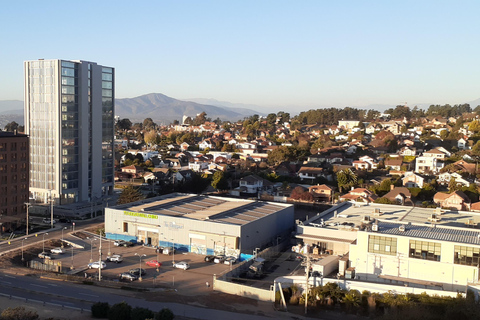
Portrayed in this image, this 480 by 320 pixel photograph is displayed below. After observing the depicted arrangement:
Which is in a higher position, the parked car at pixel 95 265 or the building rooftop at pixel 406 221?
the building rooftop at pixel 406 221

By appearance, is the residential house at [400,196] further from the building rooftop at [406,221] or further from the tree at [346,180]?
the building rooftop at [406,221]

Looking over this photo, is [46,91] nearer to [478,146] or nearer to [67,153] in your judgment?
[67,153]

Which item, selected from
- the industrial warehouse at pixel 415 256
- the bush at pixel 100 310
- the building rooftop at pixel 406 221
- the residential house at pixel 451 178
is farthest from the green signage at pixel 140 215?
the residential house at pixel 451 178

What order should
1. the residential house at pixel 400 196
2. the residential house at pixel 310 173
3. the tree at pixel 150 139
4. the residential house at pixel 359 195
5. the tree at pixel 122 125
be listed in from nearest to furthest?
the residential house at pixel 400 196 < the residential house at pixel 359 195 < the residential house at pixel 310 173 < the tree at pixel 150 139 < the tree at pixel 122 125

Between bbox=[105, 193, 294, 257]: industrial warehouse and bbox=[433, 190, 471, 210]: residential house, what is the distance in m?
11.3

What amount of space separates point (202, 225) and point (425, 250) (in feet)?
29.7

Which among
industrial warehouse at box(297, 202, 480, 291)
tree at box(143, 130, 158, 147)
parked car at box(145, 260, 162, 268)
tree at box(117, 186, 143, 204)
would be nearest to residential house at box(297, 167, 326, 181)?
tree at box(117, 186, 143, 204)

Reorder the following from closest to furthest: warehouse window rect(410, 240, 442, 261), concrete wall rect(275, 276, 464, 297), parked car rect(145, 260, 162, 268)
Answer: concrete wall rect(275, 276, 464, 297) < warehouse window rect(410, 240, 442, 261) < parked car rect(145, 260, 162, 268)

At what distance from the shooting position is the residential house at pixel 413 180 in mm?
35250

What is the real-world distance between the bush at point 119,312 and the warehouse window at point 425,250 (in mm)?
9427

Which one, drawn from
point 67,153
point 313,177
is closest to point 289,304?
point 67,153

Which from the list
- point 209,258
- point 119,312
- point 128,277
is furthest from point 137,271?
point 119,312

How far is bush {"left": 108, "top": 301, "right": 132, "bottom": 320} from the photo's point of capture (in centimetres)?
1313

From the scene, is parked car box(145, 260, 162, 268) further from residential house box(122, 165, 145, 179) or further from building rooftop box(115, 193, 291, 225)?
residential house box(122, 165, 145, 179)
